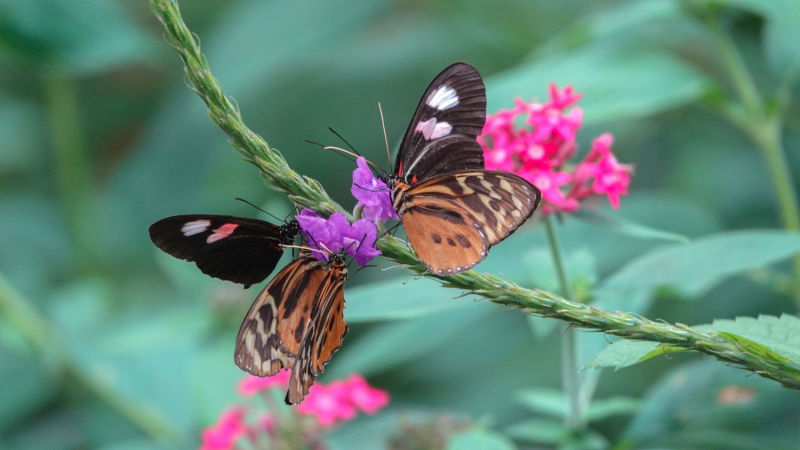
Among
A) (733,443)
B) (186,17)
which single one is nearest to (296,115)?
(186,17)

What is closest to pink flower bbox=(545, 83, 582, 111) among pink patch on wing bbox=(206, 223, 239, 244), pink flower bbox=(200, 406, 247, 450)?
pink patch on wing bbox=(206, 223, 239, 244)

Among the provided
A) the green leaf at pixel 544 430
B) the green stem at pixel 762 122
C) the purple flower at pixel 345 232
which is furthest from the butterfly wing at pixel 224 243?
the green stem at pixel 762 122

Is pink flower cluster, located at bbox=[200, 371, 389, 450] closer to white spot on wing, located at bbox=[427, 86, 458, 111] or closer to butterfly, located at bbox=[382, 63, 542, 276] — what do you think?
butterfly, located at bbox=[382, 63, 542, 276]

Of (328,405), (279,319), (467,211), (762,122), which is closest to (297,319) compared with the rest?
(279,319)

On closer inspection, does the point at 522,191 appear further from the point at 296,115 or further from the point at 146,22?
the point at 146,22

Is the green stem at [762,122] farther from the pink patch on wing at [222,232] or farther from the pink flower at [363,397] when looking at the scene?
the pink patch on wing at [222,232]

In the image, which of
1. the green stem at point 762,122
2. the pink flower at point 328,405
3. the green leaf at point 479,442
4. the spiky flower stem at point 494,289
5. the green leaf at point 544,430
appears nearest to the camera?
the spiky flower stem at point 494,289

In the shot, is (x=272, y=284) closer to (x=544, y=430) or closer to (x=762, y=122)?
(x=544, y=430)

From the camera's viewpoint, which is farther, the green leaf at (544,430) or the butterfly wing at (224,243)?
the green leaf at (544,430)
